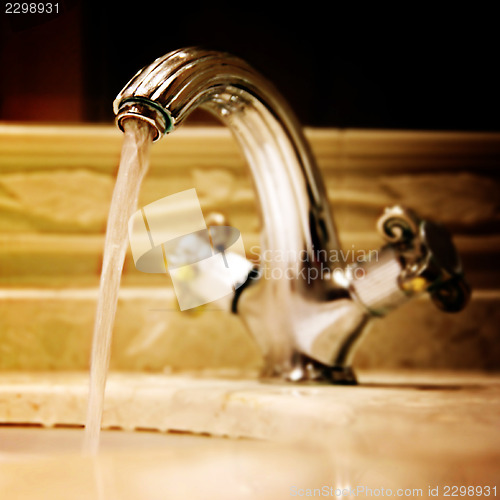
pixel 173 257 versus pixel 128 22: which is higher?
pixel 128 22

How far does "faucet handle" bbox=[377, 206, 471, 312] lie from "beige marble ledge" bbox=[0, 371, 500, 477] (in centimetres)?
7

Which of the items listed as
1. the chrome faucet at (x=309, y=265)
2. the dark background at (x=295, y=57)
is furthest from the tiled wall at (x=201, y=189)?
the chrome faucet at (x=309, y=265)

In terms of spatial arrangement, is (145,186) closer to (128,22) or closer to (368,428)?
(128,22)

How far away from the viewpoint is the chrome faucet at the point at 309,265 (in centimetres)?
38

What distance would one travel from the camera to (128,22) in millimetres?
602

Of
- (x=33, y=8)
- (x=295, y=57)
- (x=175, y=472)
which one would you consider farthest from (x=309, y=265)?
(x=33, y=8)

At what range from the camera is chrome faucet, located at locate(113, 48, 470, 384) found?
14.8 inches

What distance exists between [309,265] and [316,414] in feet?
0.46

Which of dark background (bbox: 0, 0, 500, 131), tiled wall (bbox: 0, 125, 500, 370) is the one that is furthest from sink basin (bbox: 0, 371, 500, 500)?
dark background (bbox: 0, 0, 500, 131)

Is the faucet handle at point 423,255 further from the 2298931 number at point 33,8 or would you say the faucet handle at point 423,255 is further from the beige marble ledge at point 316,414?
the 2298931 number at point 33,8

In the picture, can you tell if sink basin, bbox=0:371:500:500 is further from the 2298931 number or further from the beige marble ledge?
the 2298931 number

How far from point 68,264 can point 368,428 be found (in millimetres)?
416

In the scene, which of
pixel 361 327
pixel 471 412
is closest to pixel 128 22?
Result: pixel 361 327

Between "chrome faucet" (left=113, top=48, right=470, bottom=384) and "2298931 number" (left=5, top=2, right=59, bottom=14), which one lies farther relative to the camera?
"2298931 number" (left=5, top=2, right=59, bottom=14)
